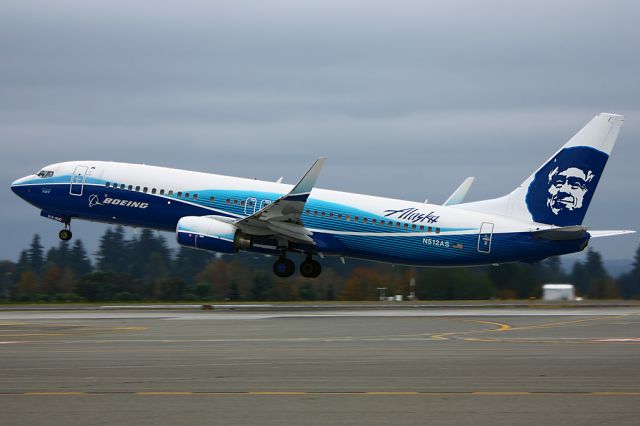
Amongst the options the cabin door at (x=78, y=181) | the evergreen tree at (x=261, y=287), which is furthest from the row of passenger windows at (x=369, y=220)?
the cabin door at (x=78, y=181)

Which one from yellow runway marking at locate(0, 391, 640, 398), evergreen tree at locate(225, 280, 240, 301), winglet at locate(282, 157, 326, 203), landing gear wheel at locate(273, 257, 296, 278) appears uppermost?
winglet at locate(282, 157, 326, 203)

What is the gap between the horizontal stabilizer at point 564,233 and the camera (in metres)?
46.2

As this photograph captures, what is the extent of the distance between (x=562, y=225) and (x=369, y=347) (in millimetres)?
24516

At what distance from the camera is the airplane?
1865 inches

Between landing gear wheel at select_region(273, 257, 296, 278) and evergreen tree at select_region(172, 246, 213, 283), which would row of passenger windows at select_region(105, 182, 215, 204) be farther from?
evergreen tree at select_region(172, 246, 213, 283)

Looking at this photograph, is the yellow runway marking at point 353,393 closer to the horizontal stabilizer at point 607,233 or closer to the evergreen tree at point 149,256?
the horizontal stabilizer at point 607,233

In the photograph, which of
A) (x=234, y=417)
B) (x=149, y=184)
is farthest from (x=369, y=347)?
(x=149, y=184)

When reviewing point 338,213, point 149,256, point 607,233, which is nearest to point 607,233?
point 607,233

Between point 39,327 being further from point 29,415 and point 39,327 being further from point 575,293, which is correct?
point 575,293

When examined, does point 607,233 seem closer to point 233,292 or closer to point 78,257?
point 233,292

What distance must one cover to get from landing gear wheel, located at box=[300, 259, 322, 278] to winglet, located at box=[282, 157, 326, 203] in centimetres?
664

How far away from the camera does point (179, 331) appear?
32094 mm

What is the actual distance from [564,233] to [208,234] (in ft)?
A: 59.3

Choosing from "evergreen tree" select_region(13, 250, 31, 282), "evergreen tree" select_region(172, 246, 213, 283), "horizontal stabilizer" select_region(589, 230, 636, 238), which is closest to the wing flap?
"horizontal stabilizer" select_region(589, 230, 636, 238)
